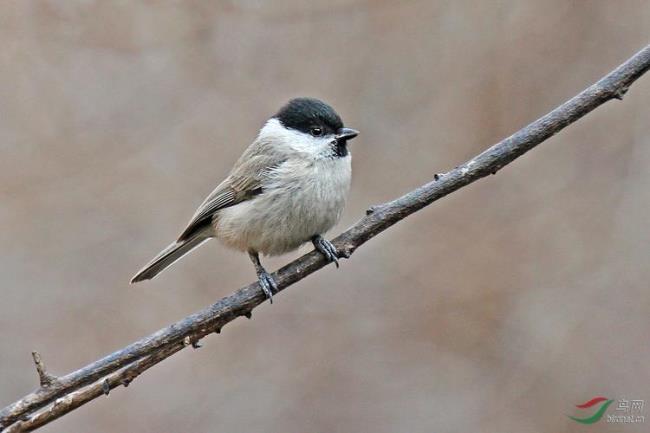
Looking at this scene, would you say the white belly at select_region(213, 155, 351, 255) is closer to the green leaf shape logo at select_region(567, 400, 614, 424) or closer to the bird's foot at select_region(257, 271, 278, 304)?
the bird's foot at select_region(257, 271, 278, 304)

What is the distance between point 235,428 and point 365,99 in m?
2.68

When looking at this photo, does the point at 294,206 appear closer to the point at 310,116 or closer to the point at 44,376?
the point at 310,116

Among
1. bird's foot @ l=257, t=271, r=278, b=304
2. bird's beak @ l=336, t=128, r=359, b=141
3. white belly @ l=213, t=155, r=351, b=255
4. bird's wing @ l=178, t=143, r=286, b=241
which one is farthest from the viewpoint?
bird's wing @ l=178, t=143, r=286, b=241

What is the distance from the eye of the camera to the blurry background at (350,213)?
502 centimetres

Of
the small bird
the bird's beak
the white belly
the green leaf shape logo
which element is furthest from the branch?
the green leaf shape logo

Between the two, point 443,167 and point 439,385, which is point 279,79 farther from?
point 439,385

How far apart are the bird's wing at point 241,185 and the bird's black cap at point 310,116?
21 cm

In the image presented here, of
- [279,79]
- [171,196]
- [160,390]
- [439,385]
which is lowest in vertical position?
[439,385]

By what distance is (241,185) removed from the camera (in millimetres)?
4004

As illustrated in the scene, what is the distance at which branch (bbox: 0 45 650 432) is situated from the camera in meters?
2.68

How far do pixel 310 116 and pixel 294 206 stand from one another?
21.0 inches

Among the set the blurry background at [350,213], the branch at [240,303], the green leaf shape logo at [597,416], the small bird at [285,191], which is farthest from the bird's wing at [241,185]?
the green leaf shape logo at [597,416]

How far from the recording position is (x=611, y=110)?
5.28m

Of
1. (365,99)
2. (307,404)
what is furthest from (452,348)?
(365,99)
